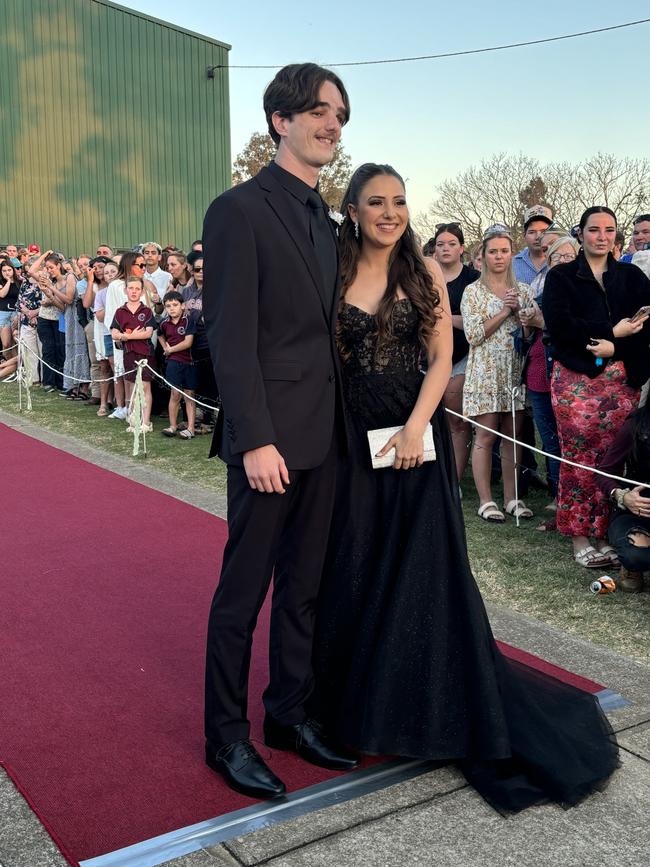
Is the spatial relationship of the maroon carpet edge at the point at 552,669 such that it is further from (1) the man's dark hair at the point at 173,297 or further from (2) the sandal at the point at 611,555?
(1) the man's dark hair at the point at 173,297

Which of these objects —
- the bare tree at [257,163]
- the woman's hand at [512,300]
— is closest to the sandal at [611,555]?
the woman's hand at [512,300]

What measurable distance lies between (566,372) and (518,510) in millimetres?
1236

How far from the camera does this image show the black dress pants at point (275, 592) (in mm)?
2859

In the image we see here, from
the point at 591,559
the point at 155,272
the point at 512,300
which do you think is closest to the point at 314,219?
the point at 591,559

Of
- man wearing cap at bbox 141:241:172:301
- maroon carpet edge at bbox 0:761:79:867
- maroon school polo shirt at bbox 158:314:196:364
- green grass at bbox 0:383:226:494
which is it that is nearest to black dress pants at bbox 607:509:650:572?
maroon carpet edge at bbox 0:761:79:867

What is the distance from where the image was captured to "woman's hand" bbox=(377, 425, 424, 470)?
300cm

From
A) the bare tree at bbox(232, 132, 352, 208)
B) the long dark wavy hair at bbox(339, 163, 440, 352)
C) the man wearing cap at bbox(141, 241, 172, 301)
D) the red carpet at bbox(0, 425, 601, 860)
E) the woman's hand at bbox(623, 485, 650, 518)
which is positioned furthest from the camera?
the bare tree at bbox(232, 132, 352, 208)

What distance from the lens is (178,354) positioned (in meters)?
10.1

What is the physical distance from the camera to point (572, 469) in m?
5.62

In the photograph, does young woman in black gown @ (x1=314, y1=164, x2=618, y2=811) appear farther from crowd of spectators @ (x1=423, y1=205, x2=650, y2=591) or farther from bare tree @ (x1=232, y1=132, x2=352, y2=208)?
bare tree @ (x1=232, y1=132, x2=352, y2=208)

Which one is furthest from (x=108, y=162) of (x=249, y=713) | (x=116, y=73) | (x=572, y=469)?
(x=249, y=713)

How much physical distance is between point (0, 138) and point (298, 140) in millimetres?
24232

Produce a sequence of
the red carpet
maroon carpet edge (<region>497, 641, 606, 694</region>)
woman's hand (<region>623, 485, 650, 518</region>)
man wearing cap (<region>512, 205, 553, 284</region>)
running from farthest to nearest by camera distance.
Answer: man wearing cap (<region>512, 205, 553, 284</region>) < woman's hand (<region>623, 485, 650, 518</region>) < maroon carpet edge (<region>497, 641, 606, 694</region>) < the red carpet

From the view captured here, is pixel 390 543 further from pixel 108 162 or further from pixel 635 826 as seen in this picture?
pixel 108 162
